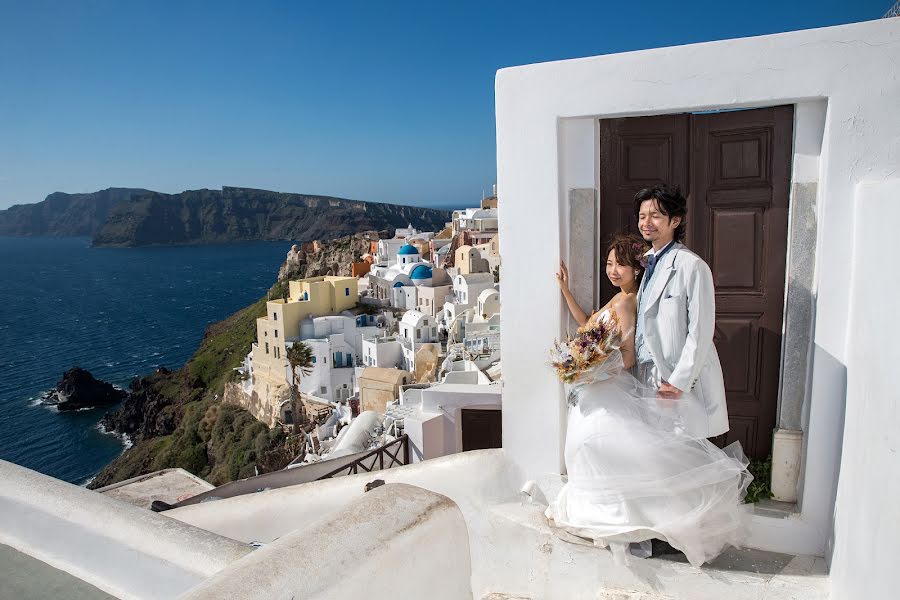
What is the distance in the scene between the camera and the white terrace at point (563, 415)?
136 cm

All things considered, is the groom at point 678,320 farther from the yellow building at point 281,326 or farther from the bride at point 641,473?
the yellow building at point 281,326

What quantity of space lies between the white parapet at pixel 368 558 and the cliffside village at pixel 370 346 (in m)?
9.88

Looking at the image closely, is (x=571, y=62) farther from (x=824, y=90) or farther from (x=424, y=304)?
(x=424, y=304)

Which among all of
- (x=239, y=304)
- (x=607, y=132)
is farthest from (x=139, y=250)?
(x=607, y=132)

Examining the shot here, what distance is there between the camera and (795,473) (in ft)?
9.14

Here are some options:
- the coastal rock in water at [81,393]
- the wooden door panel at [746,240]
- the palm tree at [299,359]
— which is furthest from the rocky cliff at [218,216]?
the wooden door panel at [746,240]

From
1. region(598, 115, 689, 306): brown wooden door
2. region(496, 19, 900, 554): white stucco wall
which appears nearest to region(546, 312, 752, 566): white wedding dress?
region(496, 19, 900, 554): white stucco wall

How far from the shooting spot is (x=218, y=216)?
156 m

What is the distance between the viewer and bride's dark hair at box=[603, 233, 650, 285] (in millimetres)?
2846

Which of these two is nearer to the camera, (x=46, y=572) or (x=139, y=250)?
(x=46, y=572)

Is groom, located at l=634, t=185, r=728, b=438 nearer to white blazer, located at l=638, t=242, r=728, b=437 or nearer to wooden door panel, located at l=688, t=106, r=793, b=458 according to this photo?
white blazer, located at l=638, t=242, r=728, b=437

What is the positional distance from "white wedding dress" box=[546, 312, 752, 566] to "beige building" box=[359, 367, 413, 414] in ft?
65.4

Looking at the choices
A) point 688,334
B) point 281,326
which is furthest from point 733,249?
point 281,326

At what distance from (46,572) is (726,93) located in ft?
9.51
